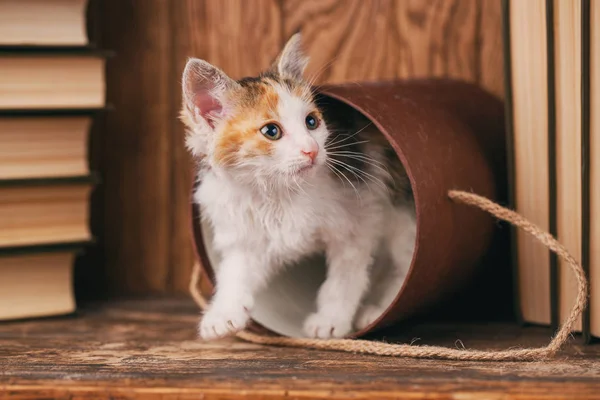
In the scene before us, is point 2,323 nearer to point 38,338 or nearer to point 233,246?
point 38,338

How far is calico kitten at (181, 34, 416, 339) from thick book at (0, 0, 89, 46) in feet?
1.23

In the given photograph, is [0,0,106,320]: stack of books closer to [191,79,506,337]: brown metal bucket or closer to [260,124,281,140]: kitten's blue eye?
[191,79,506,337]: brown metal bucket

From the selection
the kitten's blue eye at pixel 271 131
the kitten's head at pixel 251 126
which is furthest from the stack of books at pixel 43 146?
the kitten's blue eye at pixel 271 131

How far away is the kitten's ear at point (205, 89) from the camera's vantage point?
112 centimetres

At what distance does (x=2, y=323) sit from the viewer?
1.42 meters

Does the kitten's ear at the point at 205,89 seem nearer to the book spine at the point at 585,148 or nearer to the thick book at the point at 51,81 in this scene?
the thick book at the point at 51,81

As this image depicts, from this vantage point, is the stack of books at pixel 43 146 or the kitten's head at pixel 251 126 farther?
the stack of books at pixel 43 146

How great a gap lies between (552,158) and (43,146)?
3.14 ft

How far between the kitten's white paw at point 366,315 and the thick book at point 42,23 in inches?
29.4

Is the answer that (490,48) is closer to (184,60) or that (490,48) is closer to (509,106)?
(509,106)

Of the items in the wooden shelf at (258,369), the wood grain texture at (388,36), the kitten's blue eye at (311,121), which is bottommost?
the wooden shelf at (258,369)

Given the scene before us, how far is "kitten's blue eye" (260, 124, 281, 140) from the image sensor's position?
1142mm

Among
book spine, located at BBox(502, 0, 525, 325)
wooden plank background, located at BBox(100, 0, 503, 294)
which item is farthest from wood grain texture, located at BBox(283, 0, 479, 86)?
book spine, located at BBox(502, 0, 525, 325)

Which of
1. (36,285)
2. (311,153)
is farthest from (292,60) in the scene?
(36,285)
